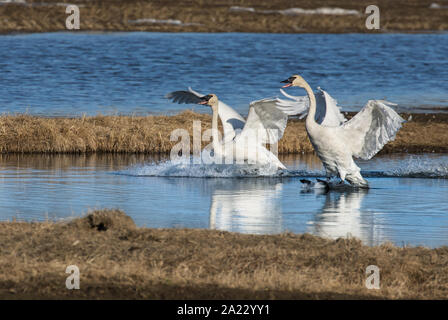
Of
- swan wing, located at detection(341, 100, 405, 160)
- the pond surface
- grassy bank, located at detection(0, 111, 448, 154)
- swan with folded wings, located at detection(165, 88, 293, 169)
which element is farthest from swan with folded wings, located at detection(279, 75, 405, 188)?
grassy bank, located at detection(0, 111, 448, 154)

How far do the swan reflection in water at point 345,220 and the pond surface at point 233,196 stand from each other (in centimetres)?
1

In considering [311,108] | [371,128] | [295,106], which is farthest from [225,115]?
[371,128]

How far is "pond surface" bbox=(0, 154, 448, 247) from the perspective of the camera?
11867mm

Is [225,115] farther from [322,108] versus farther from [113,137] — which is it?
[113,137]

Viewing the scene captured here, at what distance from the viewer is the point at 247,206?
44.1 ft

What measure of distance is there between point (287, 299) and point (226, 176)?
32.0ft

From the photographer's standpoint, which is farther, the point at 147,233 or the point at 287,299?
the point at 147,233

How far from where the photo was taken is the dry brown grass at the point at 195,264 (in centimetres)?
788

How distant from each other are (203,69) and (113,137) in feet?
61.2

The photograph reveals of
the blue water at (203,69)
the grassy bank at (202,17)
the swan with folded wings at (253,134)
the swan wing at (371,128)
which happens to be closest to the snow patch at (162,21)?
the grassy bank at (202,17)

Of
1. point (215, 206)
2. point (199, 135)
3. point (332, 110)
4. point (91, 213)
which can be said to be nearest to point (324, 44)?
point (199, 135)

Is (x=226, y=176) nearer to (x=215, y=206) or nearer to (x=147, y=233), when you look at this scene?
(x=215, y=206)

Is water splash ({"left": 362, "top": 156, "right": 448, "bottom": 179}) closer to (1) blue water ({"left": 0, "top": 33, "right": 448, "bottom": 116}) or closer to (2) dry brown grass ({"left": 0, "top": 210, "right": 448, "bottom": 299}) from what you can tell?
(2) dry brown grass ({"left": 0, "top": 210, "right": 448, "bottom": 299})

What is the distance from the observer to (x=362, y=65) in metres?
41.5
